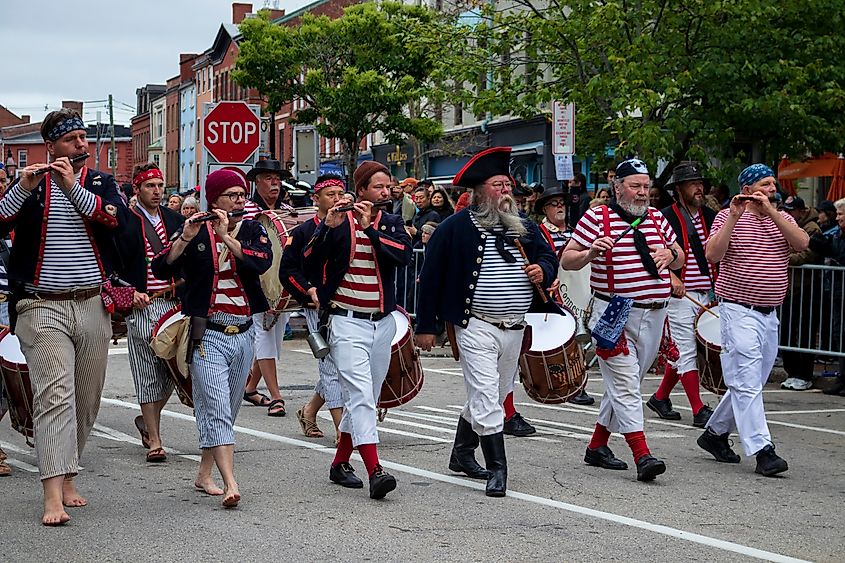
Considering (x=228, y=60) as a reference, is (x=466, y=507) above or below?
below

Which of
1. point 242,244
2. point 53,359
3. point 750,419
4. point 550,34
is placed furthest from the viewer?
point 550,34

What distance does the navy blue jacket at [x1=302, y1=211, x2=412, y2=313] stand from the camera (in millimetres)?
8586

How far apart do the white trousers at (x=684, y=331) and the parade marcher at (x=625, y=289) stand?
222 centimetres

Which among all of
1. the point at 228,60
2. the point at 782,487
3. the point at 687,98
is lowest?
the point at 782,487

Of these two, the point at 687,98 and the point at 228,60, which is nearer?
the point at 687,98

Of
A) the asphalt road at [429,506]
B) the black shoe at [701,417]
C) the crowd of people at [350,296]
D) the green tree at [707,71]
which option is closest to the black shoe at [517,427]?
the asphalt road at [429,506]

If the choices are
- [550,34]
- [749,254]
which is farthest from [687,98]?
[749,254]

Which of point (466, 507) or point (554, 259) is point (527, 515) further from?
point (554, 259)

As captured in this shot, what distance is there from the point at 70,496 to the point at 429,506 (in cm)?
201

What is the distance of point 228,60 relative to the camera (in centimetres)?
8588

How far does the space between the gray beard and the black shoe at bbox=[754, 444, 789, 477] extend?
2269mm

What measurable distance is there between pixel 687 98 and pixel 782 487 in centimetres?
1163

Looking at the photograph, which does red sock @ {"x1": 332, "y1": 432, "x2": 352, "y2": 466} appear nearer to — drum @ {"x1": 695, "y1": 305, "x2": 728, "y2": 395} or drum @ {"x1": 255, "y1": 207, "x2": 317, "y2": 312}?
drum @ {"x1": 255, "y1": 207, "x2": 317, "y2": 312}

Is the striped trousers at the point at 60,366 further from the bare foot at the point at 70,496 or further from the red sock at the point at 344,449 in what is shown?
the red sock at the point at 344,449
